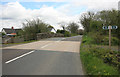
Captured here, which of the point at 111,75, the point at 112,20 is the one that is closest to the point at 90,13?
the point at 112,20

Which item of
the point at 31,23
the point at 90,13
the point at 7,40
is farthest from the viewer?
the point at 90,13

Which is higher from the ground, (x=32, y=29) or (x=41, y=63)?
(x=32, y=29)

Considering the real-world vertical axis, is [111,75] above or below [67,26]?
below

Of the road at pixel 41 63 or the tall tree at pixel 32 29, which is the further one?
the tall tree at pixel 32 29

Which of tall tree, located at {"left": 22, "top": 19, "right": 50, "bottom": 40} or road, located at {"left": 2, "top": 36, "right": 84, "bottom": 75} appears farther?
tall tree, located at {"left": 22, "top": 19, "right": 50, "bottom": 40}

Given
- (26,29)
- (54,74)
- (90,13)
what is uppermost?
(90,13)

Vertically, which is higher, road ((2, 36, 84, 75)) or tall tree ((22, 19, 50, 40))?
tall tree ((22, 19, 50, 40))

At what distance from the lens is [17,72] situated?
541 centimetres

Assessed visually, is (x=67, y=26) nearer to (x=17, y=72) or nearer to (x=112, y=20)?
(x=112, y=20)

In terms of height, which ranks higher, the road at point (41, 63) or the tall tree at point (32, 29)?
the tall tree at point (32, 29)

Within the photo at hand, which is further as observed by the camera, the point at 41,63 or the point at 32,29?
the point at 32,29

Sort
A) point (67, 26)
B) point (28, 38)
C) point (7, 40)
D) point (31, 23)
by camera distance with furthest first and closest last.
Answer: point (67, 26)
point (31, 23)
point (28, 38)
point (7, 40)

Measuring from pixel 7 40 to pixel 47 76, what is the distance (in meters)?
18.7

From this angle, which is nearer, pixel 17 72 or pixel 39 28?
pixel 17 72
